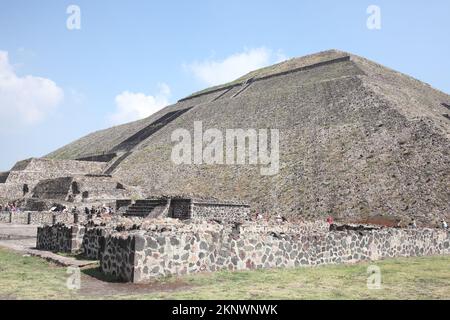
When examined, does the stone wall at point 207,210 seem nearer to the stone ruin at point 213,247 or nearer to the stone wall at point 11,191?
the stone ruin at point 213,247

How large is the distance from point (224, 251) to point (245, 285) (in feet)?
6.00

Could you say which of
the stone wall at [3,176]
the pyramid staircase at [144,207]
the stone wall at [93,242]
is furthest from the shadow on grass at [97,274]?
the stone wall at [3,176]

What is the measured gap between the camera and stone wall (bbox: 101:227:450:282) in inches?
407

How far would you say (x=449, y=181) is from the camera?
27.4 meters

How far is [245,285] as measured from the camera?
995 centimetres

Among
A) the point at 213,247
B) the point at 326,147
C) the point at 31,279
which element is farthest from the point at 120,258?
the point at 326,147

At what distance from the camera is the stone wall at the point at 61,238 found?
627 inches

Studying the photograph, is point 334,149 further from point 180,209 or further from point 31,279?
point 31,279

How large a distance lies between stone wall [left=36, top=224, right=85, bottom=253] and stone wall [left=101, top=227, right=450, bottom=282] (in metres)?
4.70

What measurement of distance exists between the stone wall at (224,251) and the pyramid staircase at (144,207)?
56.8 feet

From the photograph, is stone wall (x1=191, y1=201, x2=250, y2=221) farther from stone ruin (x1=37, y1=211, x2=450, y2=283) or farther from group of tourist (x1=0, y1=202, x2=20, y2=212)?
group of tourist (x1=0, y1=202, x2=20, y2=212)
